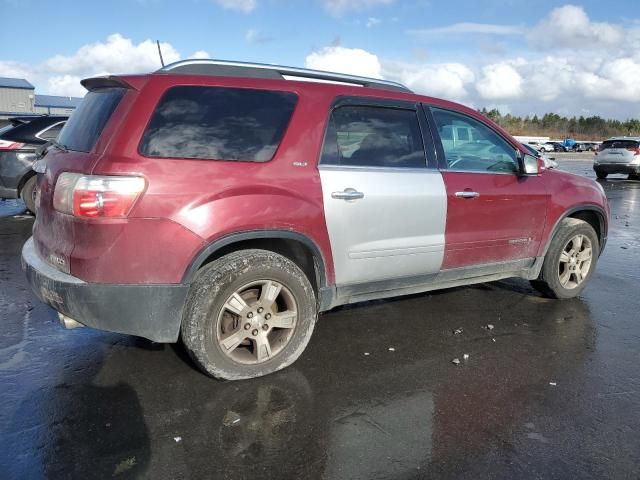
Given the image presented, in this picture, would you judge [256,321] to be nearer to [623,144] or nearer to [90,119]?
[90,119]

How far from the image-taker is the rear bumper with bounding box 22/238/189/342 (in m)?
3.05

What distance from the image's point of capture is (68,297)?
3.08 meters

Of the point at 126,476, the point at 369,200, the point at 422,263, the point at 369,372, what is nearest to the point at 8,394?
the point at 126,476

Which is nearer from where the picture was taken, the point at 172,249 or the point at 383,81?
the point at 172,249

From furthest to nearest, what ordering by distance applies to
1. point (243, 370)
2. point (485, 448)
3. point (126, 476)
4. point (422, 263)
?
point (422, 263) < point (243, 370) < point (485, 448) < point (126, 476)

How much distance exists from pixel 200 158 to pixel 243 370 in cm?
135

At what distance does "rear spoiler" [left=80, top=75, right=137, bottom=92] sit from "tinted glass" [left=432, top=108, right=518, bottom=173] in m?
2.35

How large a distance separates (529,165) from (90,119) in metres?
3.51

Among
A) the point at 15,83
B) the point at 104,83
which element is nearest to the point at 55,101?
the point at 15,83

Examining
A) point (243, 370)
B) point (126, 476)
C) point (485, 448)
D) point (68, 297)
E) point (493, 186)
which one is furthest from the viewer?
point (493, 186)

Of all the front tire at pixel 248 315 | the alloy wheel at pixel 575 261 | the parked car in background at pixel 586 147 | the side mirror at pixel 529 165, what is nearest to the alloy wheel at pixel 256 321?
the front tire at pixel 248 315

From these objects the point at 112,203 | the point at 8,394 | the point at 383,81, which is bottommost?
the point at 8,394

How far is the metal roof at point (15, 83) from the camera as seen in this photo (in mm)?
52406

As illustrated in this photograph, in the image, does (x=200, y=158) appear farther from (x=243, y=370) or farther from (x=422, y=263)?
(x=422, y=263)
